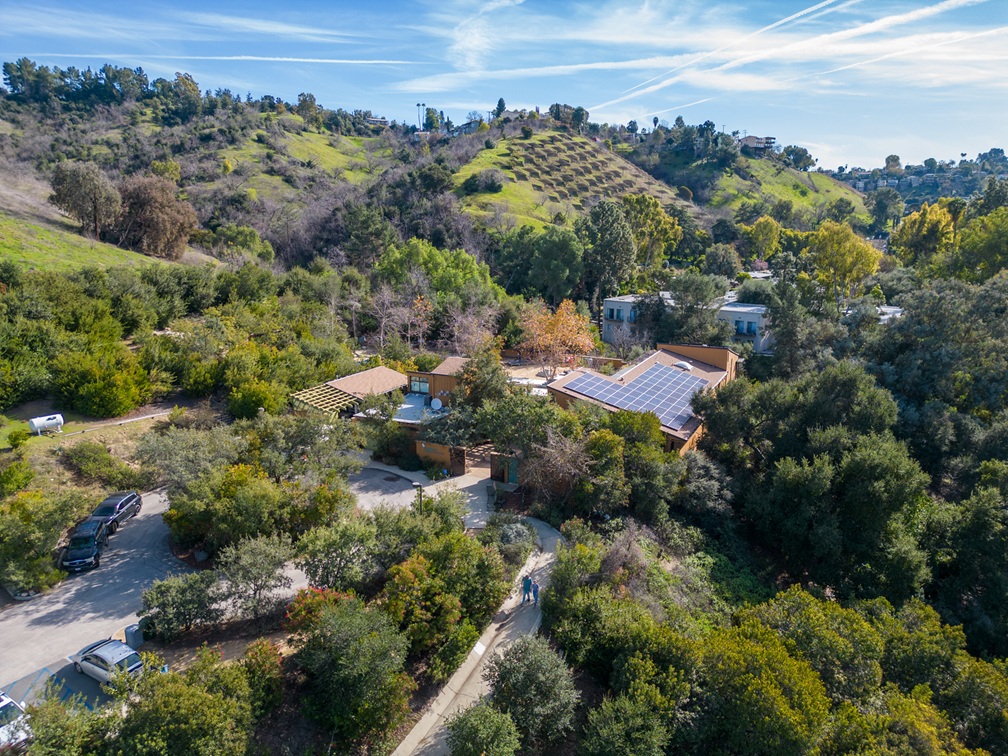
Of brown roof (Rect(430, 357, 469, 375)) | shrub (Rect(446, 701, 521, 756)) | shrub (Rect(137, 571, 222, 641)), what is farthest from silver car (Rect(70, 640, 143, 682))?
brown roof (Rect(430, 357, 469, 375))

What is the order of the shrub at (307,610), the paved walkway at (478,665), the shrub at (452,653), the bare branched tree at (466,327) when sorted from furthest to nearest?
1. the bare branched tree at (466,327)
2. the shrub at (452,653)
3. the shrub at (307,610)
4. the paved walkway at (478,665)

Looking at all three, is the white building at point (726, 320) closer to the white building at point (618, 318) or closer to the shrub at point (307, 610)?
the white building at point (618, 318)

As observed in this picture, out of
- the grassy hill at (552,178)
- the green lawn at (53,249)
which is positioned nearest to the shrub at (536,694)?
the green lawn at (53,249)

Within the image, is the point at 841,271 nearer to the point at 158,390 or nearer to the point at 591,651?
the point at 591,651

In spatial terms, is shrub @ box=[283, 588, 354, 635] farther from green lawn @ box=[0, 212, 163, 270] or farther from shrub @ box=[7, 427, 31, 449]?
green lawn @ box=[0, 212, 163, 270]

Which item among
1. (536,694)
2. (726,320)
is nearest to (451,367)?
(536,694)

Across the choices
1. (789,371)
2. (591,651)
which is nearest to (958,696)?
(591,651)
